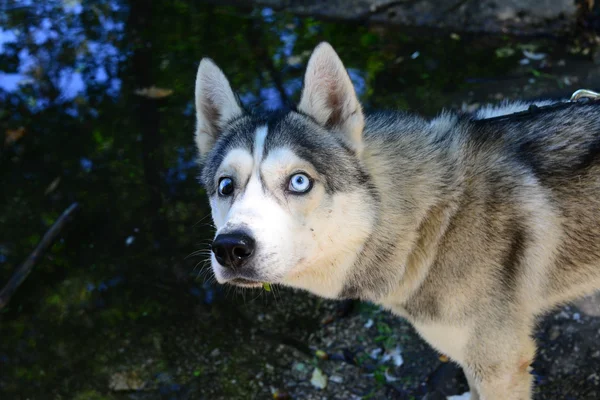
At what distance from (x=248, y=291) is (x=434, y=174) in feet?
6.85

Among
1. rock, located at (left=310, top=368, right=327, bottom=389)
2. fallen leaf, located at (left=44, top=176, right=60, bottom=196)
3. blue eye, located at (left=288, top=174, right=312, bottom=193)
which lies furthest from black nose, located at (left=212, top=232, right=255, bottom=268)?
fallen leaf, located at (left=44, top=176, right=60, bottom=196)

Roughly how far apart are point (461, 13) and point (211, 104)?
193 inches

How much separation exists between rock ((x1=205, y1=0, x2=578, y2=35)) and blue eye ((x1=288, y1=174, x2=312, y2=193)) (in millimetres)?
5144

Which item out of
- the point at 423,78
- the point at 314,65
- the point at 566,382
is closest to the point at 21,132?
the point at 423,78

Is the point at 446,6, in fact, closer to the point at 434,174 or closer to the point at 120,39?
the point at 120,39

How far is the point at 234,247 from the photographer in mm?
2375

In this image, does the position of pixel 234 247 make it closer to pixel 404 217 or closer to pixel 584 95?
pixel 404 217

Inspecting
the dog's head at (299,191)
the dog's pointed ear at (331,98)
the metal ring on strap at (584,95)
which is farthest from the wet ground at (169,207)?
the dog's pointed ear at (331,98)

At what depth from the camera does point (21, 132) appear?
638 centimetres

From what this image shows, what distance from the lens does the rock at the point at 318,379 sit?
3.72 meters

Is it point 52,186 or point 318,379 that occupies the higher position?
point 318,379

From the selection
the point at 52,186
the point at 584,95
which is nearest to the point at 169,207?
the point at 52,186

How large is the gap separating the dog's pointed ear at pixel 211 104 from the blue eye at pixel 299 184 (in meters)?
0.67

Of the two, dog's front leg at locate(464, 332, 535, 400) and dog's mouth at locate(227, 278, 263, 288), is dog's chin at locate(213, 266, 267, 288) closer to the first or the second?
dog's mouth at locate(227, 278, 263, 288)
